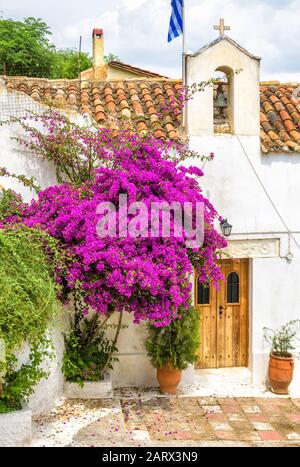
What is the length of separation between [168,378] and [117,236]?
138 inches

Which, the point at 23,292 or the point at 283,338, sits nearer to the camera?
the point at 23,292

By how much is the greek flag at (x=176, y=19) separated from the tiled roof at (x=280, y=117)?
2489mm

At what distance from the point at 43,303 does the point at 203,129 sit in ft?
17.2

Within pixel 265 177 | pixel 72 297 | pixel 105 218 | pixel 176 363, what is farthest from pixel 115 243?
pixel 265 177

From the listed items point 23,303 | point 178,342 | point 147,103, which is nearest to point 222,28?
point 147,103

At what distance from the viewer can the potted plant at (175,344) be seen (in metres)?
10.9

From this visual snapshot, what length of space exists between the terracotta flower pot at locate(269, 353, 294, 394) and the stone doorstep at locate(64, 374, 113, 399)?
325cm

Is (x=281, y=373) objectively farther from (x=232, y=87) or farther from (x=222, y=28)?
(x=222, y=28)

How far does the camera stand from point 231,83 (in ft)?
39.2

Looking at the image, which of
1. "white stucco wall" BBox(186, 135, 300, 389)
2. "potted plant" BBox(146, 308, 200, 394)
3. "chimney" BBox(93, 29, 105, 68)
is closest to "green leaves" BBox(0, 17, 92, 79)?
"chimney" BBox(93, 29, 105, 68)

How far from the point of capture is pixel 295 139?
38.9 ft

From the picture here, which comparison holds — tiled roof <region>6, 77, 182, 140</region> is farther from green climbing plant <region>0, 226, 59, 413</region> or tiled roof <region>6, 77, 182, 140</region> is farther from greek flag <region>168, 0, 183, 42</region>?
green climbing plant <region>0, 226, 59, 413</region>

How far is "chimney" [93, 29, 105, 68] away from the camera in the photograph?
22.5m
